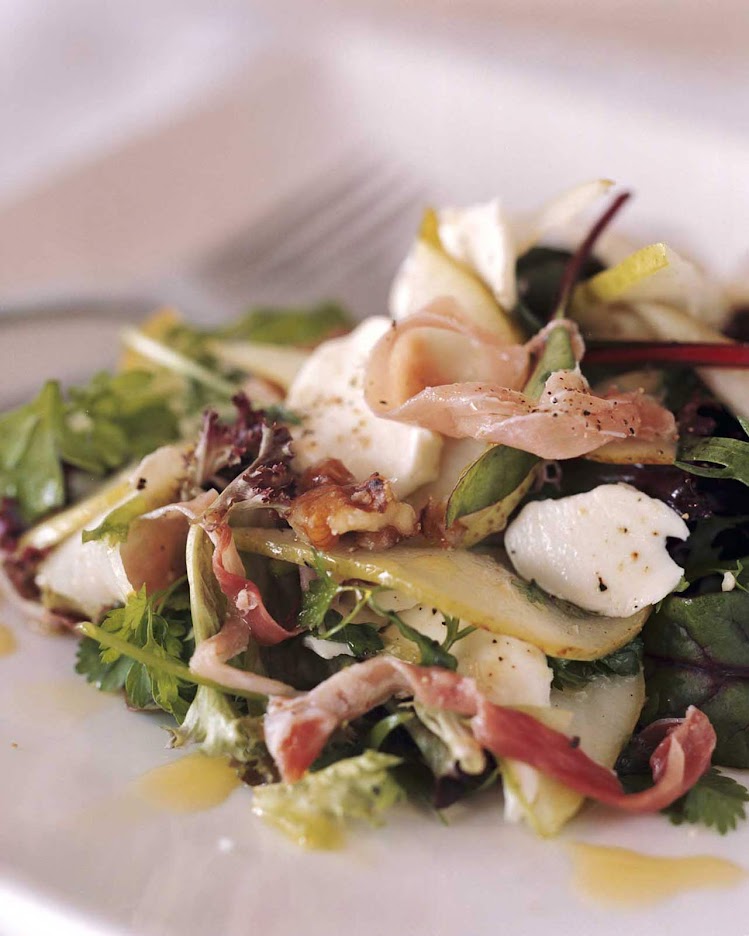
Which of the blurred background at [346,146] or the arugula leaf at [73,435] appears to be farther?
the blurred background at [346,146]

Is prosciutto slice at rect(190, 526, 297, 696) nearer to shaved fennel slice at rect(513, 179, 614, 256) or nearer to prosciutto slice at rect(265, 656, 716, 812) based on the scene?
prosciutto slice at rect(265, 656, 716, 812)

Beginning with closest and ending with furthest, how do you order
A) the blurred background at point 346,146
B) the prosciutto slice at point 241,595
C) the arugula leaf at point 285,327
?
the prosciutto slice at point 241,595 < the arugula leaf at point 285,327 < the blurred background at point 346,146

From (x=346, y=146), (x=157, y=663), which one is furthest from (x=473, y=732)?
(x=346, y=146)

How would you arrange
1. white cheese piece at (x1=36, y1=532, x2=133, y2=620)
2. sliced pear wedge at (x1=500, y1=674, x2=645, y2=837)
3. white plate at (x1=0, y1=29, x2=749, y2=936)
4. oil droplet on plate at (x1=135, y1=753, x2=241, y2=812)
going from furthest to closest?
white cheese piece at (x1=36, y1=532, x2=133, y2=620)
oil droplet on plate at (x1=135, y1=753, x2=241, y2=812)
sliced pear wedge at (x1=500, y1=674, x2=645, y2=837)
white plate at (x1=0, y1=29, x2=749, y2=936)

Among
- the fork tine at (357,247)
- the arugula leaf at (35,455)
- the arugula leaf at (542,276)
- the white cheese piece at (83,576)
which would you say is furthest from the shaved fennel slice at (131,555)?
the fork tine at (357,247)

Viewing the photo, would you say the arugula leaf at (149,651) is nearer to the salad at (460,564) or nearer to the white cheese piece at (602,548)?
the salad at (460,564)

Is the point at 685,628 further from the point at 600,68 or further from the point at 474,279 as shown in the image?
the point at 600,68

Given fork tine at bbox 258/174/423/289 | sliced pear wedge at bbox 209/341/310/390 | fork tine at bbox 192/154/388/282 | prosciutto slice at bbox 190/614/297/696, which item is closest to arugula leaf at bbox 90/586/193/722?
prosciutto slice at bbox 190/614/297/696
